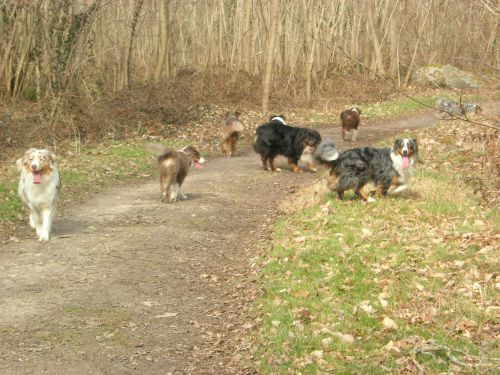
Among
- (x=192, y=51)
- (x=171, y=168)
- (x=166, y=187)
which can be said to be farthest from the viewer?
(x=192, y=51)

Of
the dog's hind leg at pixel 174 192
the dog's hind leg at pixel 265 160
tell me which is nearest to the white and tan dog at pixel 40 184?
the dog's hind leg at pixel 174 192

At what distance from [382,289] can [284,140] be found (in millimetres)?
9135

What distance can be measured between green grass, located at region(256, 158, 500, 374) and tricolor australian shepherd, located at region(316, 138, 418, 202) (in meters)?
0.51

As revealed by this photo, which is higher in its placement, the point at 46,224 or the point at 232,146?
the point at 46,224

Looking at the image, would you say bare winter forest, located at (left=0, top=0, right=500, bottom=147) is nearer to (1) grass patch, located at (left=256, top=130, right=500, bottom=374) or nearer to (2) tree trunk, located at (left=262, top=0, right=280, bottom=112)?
(2) tree trunk, located at (left=262, top=0, right=280, bottom=112)

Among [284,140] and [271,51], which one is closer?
[284,140]

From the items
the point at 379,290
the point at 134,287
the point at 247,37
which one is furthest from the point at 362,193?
the point at 247,37

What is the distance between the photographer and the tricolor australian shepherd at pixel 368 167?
40.8 ft

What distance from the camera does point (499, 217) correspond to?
11.4 meters

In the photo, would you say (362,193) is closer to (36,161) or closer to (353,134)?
(36,161)

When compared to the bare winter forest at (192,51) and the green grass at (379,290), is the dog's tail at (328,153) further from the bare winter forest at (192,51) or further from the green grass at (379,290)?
the bare winter forest at (192,51)

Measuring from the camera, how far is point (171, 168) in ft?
42.8

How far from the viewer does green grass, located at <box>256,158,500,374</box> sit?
629 centimetres

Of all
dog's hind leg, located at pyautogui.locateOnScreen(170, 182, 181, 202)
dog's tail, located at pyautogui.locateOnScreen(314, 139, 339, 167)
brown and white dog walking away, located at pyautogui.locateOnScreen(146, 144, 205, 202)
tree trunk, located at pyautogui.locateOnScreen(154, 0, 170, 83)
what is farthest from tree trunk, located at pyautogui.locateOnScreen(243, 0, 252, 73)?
dog's tail, located at pyautogui.locateOnScreen(314, 139, 339, 167)
